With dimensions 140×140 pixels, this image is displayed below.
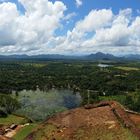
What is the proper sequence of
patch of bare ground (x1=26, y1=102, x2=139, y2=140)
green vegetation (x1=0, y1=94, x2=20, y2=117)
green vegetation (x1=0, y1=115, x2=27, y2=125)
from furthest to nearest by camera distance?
green vegetation (x1=0, y1=94, x2=20, y2=117)
green vegetation (x1=0, y1=115, x2=27, y2=125)
patch of bare ground (x1=26, y1=102, x2=139, y2=140)

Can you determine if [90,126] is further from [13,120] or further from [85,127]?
[13,120]

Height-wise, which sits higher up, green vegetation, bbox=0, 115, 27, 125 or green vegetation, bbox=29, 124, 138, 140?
green vegetation, bbox=29, 124, 138, 140

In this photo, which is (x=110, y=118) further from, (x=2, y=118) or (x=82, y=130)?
(x=2, y=118)

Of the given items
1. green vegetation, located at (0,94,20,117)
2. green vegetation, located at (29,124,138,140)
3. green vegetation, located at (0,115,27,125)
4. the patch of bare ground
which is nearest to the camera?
green vegetation, located at (29,124,138,140)

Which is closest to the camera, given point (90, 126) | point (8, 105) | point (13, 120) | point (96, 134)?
point (96, 134)

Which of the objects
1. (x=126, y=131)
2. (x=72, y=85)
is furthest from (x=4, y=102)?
(x=72, y=85)

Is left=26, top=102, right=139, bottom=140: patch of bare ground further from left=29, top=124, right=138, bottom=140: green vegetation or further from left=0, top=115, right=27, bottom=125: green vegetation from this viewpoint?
left=0, top=115, right=27, bottom=125: green vegetation

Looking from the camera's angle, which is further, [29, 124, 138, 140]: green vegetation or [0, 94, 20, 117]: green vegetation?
[0, 94, 20, 117]: green vegetation

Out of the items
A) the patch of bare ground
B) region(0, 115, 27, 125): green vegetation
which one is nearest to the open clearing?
the patch of bare ground

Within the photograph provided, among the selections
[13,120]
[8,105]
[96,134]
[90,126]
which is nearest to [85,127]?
[90,126]
